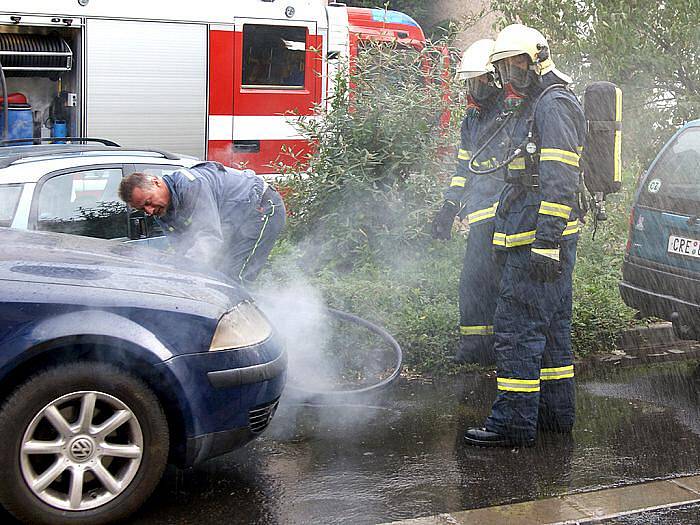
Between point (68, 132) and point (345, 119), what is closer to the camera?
point (345, 119)

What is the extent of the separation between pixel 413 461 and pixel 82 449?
167 cm

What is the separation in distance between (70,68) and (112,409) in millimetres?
8008

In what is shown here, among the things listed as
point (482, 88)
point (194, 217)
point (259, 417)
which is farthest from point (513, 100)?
point (259, 417)

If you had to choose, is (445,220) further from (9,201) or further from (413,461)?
(9,201)

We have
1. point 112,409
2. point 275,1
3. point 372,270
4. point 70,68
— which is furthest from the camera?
point 275,1

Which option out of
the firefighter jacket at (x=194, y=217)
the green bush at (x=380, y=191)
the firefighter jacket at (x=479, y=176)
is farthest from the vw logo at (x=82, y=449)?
the green bush at (x=380, y=191)

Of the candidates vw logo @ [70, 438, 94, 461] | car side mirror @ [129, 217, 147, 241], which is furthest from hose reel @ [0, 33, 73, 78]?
vw logo @ [70, 438, 94, 461]

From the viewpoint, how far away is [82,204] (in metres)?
5.97

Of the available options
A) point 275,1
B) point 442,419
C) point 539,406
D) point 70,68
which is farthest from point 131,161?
point 275,1

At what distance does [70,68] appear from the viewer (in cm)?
1109

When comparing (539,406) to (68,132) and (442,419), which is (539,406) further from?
(68,132)

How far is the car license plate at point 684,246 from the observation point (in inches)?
244

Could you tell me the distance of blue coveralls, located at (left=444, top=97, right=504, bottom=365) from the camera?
5.45m

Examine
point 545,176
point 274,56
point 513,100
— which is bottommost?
point 545,176
